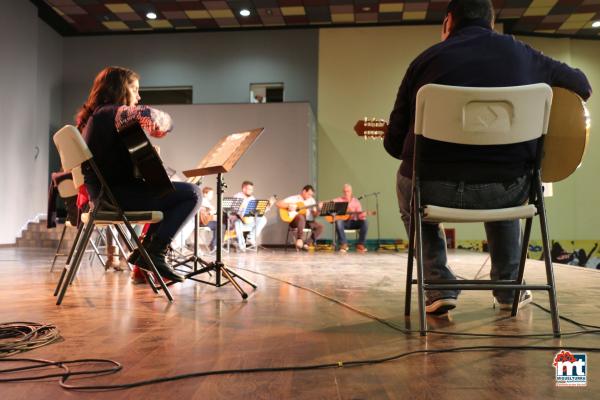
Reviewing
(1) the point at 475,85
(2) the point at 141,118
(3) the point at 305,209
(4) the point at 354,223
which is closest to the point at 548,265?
(1) the point at 475,85

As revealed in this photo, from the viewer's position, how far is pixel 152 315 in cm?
204

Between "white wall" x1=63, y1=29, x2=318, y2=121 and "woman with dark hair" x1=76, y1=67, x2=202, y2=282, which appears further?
"white wall" x1=63, y1=29, x2=318, y2=121

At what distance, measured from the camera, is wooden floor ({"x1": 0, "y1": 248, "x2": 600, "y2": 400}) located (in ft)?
3.46

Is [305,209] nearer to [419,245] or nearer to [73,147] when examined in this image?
[73,147]

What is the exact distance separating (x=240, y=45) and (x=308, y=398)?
11376mm

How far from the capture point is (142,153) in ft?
7.97

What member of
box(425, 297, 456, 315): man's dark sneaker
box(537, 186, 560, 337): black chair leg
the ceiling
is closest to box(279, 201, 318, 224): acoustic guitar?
the ceiling

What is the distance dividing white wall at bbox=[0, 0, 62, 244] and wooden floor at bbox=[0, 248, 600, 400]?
7.62m

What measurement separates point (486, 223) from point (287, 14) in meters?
9.64

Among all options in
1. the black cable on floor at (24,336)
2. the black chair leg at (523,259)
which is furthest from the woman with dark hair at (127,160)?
the black chair leg at (523,259)

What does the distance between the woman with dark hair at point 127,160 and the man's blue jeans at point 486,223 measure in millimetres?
1186

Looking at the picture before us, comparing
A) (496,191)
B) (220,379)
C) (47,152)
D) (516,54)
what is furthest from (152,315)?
(47,152)

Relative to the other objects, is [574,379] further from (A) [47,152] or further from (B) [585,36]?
(B) [585,36]

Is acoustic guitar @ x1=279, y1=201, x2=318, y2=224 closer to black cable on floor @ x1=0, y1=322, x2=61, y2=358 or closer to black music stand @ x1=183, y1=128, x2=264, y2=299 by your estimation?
black music stand @ x1=183, y1=128, x2=264, y2=299
